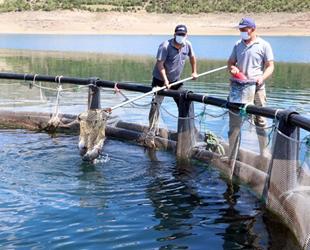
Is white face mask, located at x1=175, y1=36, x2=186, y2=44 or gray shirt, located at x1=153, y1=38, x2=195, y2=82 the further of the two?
gray shirt, located at x1=153, y1=38, x2=195, y2=82

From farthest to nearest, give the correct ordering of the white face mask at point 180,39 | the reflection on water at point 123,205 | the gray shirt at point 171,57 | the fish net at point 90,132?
the gray shirt at point 171,57 < the white face mask at point 180,39 < the fish net at point 90,132 < the reflection on water at point 123,205

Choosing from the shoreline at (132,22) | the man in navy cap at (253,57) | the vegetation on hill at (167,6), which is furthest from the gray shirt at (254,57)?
the vegetation on hill at (167,6)

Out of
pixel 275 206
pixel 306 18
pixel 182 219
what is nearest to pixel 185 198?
pixel 182 219

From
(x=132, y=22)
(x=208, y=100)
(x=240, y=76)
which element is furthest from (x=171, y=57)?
(x=132, y=22)

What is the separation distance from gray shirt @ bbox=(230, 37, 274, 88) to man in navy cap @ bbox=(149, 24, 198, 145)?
4.58 feet

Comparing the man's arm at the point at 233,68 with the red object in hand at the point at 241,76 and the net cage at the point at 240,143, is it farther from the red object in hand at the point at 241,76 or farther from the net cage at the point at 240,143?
the net cage at the point at 240,143

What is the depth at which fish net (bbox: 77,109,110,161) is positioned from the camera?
7215 mm

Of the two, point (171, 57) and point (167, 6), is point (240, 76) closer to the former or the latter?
point (171, 57)

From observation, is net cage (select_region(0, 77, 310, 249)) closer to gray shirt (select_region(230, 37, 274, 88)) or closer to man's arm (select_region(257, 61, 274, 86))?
man's arm (select_region(257, 61, 274, 86))

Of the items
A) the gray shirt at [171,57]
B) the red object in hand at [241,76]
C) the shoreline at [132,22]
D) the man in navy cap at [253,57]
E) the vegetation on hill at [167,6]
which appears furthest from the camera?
the vegetation on hill at [167,6]

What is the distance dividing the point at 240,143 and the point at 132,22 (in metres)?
78.6

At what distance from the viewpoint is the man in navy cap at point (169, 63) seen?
7.85 m

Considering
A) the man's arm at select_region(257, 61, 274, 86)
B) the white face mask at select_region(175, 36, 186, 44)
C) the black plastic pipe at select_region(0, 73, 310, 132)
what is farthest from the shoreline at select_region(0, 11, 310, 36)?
the man's arm at select_region(257, 61, 274, 86)

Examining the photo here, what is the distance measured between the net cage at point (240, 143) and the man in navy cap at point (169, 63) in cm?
11
